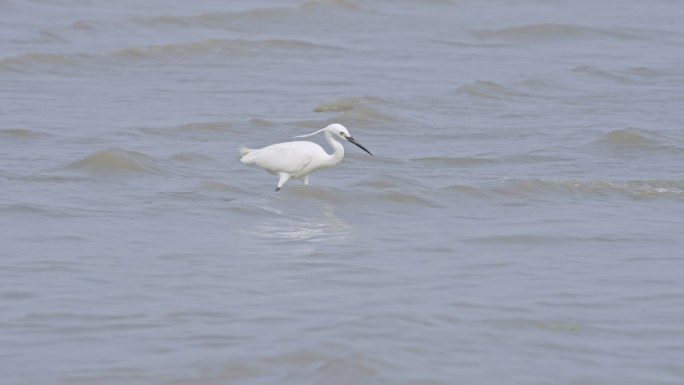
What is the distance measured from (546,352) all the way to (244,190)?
4.91 meters

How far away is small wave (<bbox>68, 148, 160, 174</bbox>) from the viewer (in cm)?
1149

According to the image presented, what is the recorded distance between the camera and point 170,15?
2295 cm

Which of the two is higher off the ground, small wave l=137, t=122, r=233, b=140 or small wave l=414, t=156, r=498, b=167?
small wave l=414, t=156, r=498, b=167

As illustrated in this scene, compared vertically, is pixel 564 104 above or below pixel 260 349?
below

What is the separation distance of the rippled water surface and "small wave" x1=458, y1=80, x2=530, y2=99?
6 cm

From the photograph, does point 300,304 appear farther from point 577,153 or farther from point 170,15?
point 170,15

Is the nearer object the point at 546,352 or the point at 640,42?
the point at 546,352

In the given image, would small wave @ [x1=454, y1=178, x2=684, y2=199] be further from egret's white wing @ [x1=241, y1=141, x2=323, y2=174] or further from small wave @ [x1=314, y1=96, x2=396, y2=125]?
small wave @ [x1=314, y1=96, x2=396, y2=125]

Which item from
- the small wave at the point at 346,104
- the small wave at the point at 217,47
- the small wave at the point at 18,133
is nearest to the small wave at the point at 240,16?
the small wave at the point at 217,47

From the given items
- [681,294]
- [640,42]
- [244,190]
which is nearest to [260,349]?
[681,294]

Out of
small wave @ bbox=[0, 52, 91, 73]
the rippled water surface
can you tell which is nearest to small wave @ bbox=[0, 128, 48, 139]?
the rippled water surface

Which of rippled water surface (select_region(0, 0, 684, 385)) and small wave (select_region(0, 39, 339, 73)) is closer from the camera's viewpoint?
rippled water surface (select_region(0, 0, 684, 385))

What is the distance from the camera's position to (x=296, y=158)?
11016 millimetres

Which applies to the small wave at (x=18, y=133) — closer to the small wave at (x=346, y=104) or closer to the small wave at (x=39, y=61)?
the small wave at (x=346, y=104)
